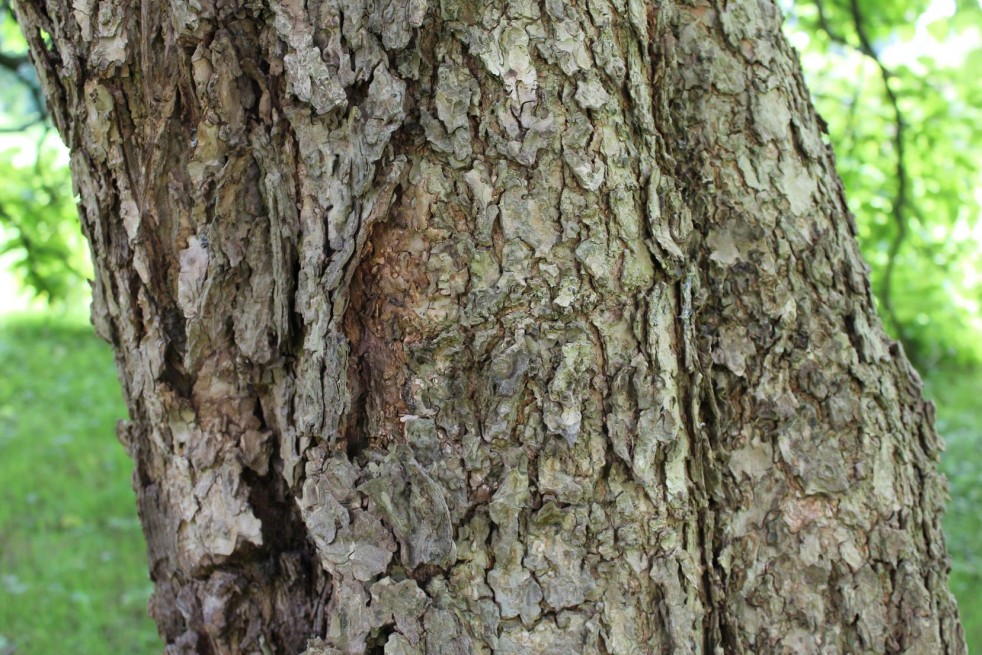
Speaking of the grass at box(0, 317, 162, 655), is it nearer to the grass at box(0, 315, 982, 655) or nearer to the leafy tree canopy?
the grass at box(0, 315, 982, 655)

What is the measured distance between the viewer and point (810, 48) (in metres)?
3.76

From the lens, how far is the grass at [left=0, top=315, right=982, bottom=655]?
3629 mm

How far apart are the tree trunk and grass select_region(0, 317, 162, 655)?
270cm

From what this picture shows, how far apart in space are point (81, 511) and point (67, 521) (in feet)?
0.52

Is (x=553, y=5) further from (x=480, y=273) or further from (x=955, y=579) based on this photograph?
(x=955, y=579)

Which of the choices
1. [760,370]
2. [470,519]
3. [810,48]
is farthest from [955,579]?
[470,519]

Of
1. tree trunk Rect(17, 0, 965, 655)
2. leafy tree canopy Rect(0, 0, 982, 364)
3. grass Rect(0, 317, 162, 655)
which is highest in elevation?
leafy tree canopy Rect(0, 0, 982, 364)

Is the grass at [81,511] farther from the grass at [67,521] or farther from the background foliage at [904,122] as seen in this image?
the background foliage at [904,122]

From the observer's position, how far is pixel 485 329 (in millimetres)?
1188

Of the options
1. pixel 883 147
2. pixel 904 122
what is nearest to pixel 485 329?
pixel 904 122

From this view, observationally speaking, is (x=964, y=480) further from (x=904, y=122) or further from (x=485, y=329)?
(x=485, y=329)

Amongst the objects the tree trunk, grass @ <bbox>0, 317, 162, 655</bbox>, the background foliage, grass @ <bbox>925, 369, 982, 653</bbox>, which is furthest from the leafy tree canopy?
the tree trunk

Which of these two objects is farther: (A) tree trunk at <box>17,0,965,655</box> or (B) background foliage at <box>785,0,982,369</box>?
(B) background foliage at <box>785,0,982,369</box>

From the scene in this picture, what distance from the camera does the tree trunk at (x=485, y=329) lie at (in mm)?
1183
